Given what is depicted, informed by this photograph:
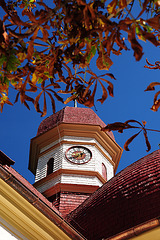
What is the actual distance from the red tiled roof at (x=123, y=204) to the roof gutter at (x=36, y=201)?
8.42 feet

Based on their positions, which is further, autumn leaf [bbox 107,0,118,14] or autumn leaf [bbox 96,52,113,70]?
autumn leaf [bbox 96,52,113,70]

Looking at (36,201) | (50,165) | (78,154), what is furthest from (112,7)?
(50,165)

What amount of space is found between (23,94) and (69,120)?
698 inches

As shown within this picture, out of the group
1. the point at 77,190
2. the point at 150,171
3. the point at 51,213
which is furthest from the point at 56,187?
the point at 51,213

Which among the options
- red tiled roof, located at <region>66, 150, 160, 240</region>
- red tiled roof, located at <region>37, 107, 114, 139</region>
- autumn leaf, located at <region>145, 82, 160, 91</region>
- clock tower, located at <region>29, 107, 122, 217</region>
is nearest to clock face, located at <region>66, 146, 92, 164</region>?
clock tower, located at <region>29, 107, 122, 217</region>

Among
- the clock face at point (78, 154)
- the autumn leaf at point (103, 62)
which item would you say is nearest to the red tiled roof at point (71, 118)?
the clock face at point (78, 154)

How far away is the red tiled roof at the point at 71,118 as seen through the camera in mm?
19797

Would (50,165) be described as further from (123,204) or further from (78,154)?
(123,204)

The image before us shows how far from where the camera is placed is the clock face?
18.1m

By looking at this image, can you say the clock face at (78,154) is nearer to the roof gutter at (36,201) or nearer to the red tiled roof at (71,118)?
the red tiled roof at (71,118)

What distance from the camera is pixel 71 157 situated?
18266mm

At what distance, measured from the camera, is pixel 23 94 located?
2.10 metres

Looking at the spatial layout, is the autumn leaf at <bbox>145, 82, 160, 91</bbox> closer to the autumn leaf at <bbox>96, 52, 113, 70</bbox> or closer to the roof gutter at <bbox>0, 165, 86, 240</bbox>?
the autumn leaf at <bbox>96, 52, 113, 70</bbox>

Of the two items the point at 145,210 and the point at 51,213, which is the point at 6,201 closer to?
the point at 51,213
